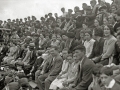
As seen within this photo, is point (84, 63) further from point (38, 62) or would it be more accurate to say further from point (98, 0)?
point (98, 0)

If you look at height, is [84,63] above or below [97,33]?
below

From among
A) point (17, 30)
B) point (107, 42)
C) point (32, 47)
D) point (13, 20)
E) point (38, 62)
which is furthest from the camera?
point (13, 20)

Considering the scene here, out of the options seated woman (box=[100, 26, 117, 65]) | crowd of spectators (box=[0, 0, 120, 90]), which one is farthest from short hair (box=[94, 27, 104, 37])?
seated woman (box=[100, 26, 117, 65])

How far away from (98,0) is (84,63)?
24.2 ft

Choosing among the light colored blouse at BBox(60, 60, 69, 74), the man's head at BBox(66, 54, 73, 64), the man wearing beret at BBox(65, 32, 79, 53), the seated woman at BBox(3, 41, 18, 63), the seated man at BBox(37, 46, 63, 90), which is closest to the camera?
the man's head at BBox(66, 54, 73, 64)

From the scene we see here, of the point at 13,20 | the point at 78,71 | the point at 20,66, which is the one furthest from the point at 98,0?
the point at 13,20

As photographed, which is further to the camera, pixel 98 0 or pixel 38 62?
pixel 98 0

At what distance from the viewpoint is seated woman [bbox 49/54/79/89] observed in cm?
556

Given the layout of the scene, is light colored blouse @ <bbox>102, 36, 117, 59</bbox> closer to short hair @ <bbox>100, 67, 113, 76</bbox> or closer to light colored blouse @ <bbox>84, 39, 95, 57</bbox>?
light colored blouse @ <bbox>84, 39, 95, 57</bbox>

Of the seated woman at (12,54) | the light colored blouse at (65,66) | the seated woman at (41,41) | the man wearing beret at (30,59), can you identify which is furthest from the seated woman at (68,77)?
the seated woman at (12,54)

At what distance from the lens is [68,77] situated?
5.99 metres

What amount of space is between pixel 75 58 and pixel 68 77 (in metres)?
0.82

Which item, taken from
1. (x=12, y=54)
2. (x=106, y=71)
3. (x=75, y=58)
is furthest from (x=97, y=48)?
(x=12, y=54)

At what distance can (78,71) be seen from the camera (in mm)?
5371
